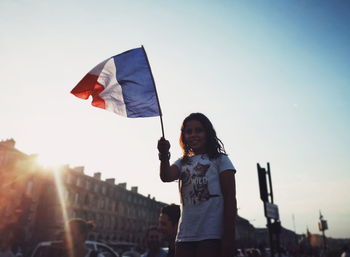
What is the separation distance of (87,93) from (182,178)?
1.91 m

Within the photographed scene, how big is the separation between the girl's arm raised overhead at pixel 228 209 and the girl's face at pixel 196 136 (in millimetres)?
421

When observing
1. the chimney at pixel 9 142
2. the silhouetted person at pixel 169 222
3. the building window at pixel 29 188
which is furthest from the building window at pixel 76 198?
the silhouetted person at pixel 169 222

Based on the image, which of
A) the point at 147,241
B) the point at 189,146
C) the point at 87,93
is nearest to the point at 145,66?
the point at 87,93

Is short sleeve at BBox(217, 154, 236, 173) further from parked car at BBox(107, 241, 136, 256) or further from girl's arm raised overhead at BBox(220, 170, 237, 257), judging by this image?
parked car at BBox(107, 241, 136, 256)

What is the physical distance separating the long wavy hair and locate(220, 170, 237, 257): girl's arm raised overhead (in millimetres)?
288

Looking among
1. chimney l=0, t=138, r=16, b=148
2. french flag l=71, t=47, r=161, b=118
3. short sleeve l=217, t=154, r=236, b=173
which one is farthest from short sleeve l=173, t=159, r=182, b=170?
chimney l=0, t=138, r=16, b=148

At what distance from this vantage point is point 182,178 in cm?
258

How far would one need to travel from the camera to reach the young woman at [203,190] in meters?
2.09

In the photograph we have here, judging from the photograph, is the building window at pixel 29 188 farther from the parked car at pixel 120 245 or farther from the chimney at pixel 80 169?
the parked car at pixel 120 245

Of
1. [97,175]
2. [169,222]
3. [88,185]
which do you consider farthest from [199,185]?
[97,175]

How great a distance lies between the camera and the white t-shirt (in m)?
2.16

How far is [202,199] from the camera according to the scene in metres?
2.30

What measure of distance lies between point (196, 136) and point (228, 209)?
828mm

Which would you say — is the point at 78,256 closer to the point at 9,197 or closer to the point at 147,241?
the point at 147,241
